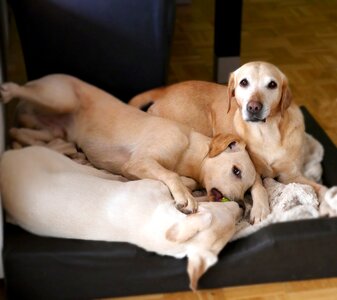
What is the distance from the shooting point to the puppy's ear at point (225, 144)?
1.90m

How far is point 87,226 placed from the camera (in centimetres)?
166

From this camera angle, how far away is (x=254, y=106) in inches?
71.6

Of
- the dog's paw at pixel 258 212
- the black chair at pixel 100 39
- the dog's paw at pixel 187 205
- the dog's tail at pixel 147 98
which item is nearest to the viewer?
the dog's paw at pixel 187 205

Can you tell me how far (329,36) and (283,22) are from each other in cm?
34

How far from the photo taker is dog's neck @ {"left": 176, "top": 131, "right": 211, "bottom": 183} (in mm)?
1951

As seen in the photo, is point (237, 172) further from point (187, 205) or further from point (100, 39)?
point (100, 39)

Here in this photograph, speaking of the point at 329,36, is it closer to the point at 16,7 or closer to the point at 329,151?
the point at 329,151

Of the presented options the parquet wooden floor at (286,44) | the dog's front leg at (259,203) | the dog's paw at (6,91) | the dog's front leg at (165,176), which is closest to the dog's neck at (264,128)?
the dog's front leg at (259,203)

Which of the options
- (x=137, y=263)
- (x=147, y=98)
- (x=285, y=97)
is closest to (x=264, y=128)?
(x=285, y=97)

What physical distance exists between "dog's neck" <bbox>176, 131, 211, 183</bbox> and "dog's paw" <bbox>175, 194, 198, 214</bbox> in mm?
232

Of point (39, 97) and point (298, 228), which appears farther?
point (39, 97)

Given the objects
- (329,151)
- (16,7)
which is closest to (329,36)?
(329,151)

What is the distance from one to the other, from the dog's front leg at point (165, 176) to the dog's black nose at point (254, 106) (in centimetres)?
30

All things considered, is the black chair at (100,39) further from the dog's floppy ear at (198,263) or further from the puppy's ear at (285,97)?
the dog's floppy ear at (198,263)
